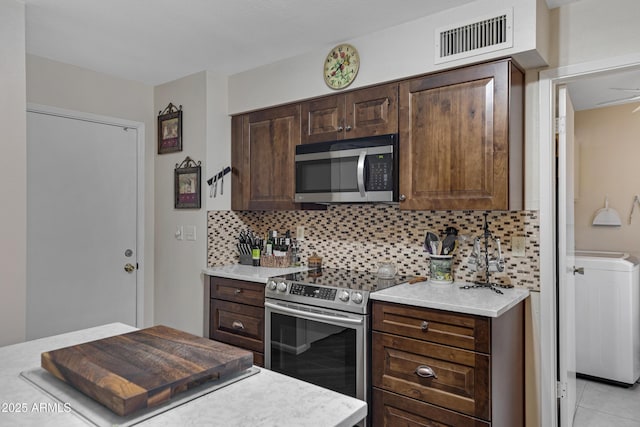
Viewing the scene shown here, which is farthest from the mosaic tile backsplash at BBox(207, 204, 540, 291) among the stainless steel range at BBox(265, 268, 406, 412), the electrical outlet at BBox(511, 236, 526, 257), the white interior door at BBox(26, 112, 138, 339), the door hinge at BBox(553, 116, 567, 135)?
the white interior door at BBox(26, 112, 138, 339)

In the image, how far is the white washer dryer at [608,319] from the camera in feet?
10.3

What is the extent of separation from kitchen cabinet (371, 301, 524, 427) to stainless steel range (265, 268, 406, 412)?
3.8 inches

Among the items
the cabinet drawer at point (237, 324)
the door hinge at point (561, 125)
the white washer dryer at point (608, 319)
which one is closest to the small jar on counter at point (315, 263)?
the cabinet drawer at point (237, 324)

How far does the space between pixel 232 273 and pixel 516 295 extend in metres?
1.78

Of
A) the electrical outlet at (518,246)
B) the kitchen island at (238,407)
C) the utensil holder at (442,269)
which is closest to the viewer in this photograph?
the kitchen island at (238,407)

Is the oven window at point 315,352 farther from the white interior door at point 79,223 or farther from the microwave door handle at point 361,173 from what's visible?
the white interior door at point 79,223

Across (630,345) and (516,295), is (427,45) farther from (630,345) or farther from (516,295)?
(630,345)

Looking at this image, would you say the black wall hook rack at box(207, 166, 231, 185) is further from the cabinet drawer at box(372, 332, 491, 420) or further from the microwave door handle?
the cabinet drawer at box(372, 332, 491, 420)

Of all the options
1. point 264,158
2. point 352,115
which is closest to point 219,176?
point 264,158

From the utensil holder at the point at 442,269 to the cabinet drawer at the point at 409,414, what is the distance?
0.69 m

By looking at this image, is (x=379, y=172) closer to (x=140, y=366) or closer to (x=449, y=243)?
(x=449, y=243)

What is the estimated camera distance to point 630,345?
311 cm

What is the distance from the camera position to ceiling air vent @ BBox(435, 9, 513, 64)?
2.04 m

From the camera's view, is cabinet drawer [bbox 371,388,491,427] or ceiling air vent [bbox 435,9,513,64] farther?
ceiling air vent [bbox 435,9,513,64]
